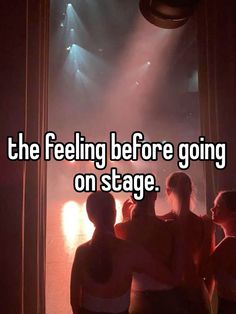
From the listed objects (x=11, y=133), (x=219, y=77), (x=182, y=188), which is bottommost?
(x=182, y=188)

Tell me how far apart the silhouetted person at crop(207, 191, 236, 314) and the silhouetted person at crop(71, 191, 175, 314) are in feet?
1.27

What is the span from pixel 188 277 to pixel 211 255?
0.15 m

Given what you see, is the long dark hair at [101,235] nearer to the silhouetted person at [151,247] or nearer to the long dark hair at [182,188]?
the silhouetted person at [151,247]

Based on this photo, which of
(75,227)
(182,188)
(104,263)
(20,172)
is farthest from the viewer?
(75,227)

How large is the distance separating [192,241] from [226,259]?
0.55ft

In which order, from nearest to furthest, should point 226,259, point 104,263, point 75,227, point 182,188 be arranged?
point 104,263 → point 226,259 → point 182,188 → point 75,227

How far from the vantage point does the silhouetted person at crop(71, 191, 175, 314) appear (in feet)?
5.06

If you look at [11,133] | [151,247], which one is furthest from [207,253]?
[11,133]

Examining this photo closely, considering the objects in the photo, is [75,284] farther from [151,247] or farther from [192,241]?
[192,241]

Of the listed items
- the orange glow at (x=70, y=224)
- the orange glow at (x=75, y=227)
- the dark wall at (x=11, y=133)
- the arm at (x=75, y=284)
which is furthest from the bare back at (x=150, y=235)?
the orange glow at (x=70, y=224)

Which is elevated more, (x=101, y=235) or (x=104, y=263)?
(x=101, y=235)

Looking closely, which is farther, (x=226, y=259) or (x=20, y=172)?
(x=20, y=172)

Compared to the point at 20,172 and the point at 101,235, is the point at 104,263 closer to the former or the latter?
the point at 101,235

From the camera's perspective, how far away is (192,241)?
183cm
